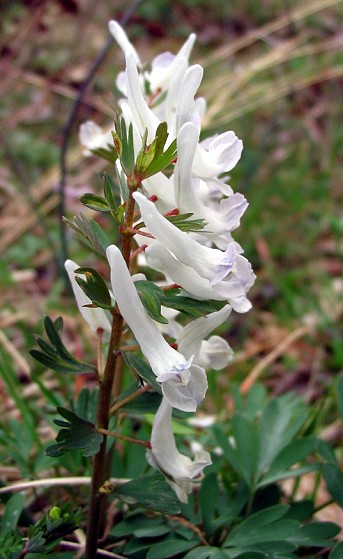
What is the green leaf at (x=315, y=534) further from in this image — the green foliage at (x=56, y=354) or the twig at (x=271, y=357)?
the twig at (x=271, y=357)

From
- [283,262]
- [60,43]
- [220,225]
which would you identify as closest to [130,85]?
[220,225]

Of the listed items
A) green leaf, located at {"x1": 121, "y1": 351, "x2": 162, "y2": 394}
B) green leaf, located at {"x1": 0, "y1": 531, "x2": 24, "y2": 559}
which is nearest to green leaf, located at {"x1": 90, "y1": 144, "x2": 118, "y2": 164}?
green leaf, located at {"x1": 121, "y1": 351, "x2": 162, "y2": 394}

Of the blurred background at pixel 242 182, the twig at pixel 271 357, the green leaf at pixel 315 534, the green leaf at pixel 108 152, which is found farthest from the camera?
the blurred background at pixel 242 182

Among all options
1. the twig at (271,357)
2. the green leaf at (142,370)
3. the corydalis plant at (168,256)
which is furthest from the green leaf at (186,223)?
the twig at (271,357)

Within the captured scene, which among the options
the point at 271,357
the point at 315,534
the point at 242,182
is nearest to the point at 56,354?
the point at 315,534

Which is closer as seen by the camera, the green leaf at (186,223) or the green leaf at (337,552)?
the green leaf at (186,223)

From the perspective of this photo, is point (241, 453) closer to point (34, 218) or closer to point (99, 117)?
point (34, 218)

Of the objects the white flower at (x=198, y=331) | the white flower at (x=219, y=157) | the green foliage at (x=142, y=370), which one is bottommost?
the green foliage at (x=142, y=370)
